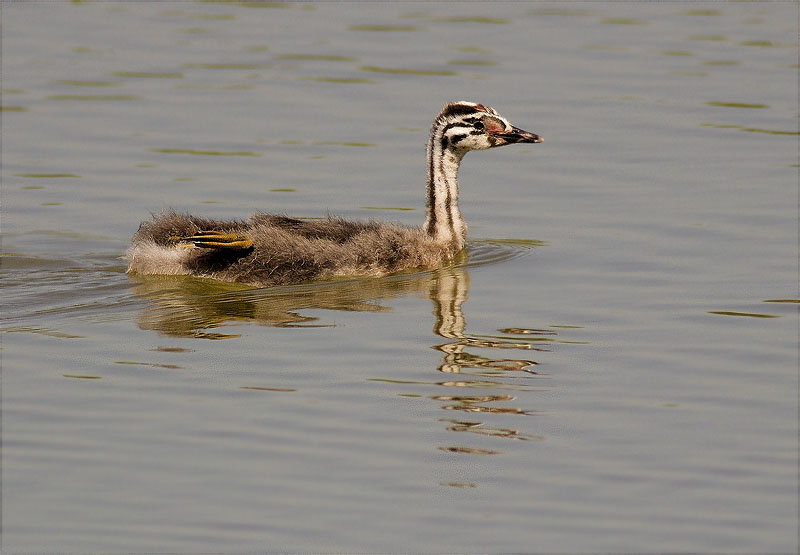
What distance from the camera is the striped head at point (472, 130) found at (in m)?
13.8

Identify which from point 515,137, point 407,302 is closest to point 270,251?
point 407,302

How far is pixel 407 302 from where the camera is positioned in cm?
1234

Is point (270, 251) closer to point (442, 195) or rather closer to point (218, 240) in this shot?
point (218, 240)

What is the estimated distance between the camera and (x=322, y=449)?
28.6ft

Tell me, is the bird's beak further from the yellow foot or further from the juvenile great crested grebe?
the yellow foot

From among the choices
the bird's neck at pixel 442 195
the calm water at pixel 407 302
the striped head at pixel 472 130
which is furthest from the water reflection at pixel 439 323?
the striped head at pixel 472 130

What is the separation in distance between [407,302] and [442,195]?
177cm

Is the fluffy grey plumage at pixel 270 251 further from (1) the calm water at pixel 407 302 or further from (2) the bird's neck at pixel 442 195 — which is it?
(2) the bird's neck at pixel 442 195

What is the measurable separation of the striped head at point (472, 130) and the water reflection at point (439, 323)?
1037mm

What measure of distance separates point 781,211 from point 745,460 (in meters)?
6.54

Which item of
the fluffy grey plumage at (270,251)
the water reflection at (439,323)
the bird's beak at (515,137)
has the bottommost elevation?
the water reflection at (439,323)

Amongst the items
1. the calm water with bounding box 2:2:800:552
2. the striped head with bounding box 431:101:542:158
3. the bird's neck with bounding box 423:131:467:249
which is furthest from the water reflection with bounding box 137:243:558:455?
the striped head with bounding box 431:101:542:158

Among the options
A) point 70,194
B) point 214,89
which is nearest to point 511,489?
point 70,194

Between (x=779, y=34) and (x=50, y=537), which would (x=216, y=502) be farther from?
(x=779, y=34)
